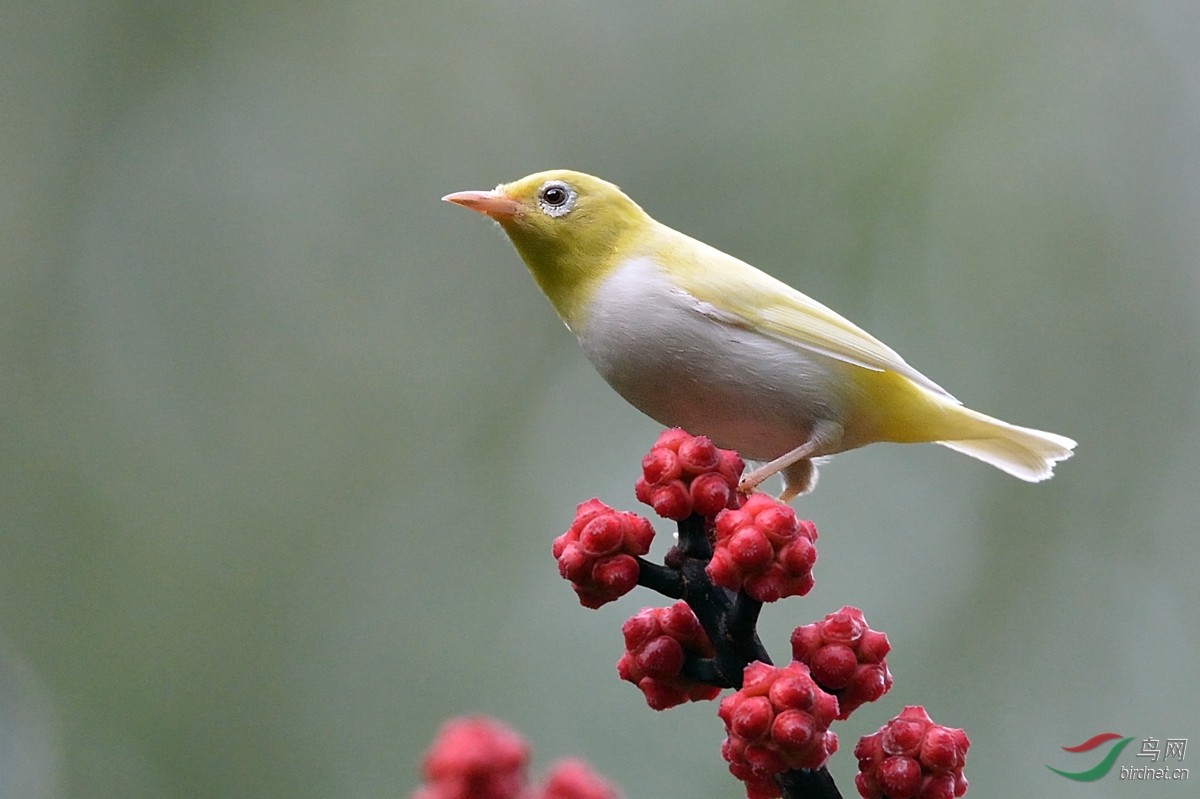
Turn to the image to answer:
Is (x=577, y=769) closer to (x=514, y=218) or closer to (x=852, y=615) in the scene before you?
(x=852, y=615)

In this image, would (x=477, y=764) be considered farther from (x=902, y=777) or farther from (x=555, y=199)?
(x=555, y=199)

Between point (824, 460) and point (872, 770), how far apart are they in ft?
3.99

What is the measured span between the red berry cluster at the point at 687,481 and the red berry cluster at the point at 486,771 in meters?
0.65

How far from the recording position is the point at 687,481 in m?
1.58

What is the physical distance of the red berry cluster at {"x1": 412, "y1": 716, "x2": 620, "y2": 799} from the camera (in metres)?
0.90

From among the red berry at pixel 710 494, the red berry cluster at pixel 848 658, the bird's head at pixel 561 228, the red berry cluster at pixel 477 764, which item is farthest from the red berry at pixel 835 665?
the bird's head at pixel 561 228

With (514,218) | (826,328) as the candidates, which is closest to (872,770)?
(826,328)

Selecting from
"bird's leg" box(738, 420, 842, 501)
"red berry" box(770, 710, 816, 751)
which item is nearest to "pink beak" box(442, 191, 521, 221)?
"bird's leg" box(738, 420, 842, 501)

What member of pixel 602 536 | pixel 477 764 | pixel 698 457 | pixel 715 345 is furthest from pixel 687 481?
pixel 477 764

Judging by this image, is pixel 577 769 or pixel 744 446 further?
pixel 744 446

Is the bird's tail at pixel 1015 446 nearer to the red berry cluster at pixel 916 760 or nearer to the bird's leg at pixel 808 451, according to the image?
the bird's leg at pixel 808 451

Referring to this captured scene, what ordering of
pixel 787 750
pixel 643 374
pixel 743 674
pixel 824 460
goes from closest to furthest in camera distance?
1. pixel 787 750
2. pixel 743 674
3. pixel 643 374
4. pixel 824 460

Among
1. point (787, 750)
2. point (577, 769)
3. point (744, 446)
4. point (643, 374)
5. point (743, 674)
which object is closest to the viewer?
point (577, 769)

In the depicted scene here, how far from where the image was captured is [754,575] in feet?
4.66
